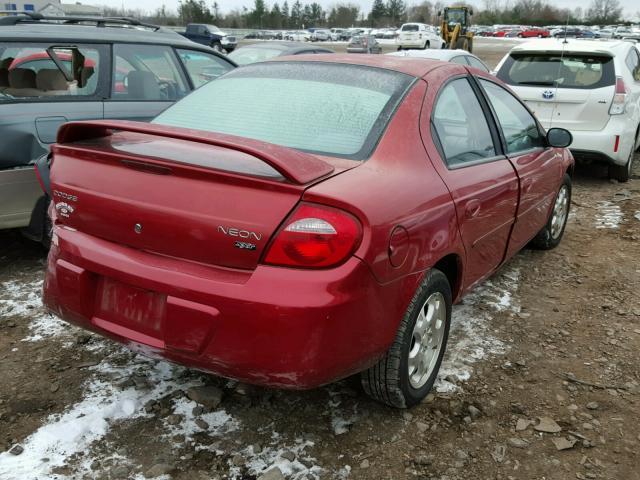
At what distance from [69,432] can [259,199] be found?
1380 millimetres

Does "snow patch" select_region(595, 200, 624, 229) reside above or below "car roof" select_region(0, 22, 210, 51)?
below

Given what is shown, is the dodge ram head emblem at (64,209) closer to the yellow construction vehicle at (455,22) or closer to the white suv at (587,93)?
the white suv at (587,93)

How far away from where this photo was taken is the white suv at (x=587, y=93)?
22.7 feet

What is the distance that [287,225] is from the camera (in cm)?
215

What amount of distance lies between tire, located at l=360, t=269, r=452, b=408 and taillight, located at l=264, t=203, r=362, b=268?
0.56 metres

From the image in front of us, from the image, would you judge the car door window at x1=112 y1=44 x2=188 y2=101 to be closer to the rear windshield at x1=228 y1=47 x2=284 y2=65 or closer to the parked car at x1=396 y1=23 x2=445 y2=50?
the rear windshield at x1=228 y1=47 x2=284 y2=65

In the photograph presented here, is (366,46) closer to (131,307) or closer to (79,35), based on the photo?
(79,35)

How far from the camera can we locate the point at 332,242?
2158 millimetres

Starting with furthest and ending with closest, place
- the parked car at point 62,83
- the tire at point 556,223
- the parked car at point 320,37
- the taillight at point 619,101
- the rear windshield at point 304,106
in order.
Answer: the parked car at point 320,37 < the taillight at point 619,101 < the tire at point 556,223 < the parked car at point 62,83 < the rear windshield at point 304,106

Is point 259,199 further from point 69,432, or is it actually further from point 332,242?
point 69,432

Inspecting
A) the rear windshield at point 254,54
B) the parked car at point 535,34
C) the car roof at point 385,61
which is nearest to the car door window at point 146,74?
the car roof at point 385,61

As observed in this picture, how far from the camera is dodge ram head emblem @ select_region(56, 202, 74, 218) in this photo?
2.59 meters

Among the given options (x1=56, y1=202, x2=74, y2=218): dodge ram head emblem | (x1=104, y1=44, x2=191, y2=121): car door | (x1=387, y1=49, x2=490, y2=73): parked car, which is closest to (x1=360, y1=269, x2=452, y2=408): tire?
(x1=56, y1=202, x2=74, y2=218): dodge ram head emblem

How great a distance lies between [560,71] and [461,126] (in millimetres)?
4796
